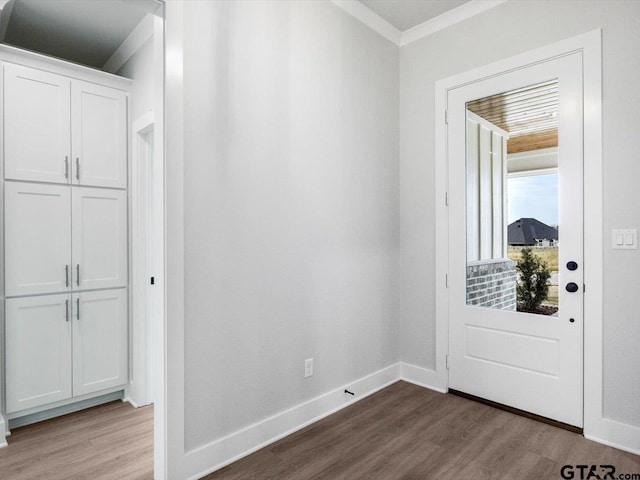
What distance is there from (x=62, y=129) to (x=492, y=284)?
332cm

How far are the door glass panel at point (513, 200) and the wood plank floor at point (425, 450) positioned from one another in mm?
778

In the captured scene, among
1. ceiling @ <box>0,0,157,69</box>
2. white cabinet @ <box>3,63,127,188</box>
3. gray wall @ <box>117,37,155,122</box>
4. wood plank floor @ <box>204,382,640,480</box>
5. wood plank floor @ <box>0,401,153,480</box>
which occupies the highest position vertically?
ceiling @ <box>0,0,157,69</box>

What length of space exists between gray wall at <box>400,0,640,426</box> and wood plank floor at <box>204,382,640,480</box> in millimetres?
375

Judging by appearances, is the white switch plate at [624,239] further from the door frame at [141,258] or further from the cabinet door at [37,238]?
the cabinet door at [37,238]

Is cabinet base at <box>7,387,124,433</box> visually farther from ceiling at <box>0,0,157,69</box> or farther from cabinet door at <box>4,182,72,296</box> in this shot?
ceiling at <box>0,0,157,69</box>

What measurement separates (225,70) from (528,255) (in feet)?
7.43

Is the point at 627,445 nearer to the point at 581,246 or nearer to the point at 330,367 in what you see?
the point at 581,246

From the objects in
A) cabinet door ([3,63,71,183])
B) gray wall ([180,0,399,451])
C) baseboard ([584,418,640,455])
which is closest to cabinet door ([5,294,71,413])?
cabinet door ([3,63,71,183])

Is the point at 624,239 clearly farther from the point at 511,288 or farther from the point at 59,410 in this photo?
the point at 59,410

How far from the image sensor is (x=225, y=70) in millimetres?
2068

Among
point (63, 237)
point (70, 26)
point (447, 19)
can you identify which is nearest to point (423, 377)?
point (447, 19)

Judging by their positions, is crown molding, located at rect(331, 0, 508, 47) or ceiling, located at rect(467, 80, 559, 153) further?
crown molding, located at rect(331, 0, 508, 47)

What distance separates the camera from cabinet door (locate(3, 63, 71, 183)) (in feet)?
8.27

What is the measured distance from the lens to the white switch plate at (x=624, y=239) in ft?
7.06
